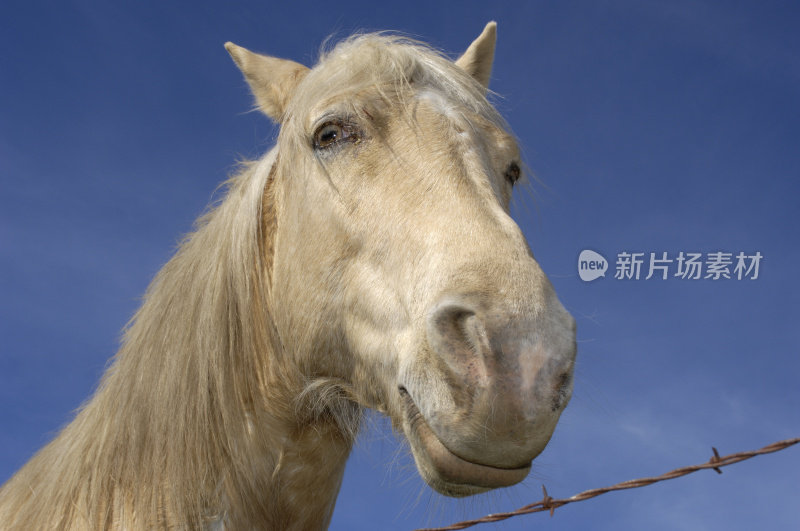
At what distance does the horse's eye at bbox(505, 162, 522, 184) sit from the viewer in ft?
10.7

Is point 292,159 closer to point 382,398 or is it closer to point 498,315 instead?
point 382,398

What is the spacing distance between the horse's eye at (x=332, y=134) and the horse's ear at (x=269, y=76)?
70 centimetres

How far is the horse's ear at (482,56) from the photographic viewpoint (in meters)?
4.23

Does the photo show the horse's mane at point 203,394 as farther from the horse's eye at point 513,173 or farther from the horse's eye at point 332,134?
the horse's eye at point 513,173

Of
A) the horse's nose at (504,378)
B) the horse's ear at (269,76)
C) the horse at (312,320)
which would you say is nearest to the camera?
the horse's nose at (504,378)

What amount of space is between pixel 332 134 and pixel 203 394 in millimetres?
1440

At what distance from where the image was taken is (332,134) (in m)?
3.04

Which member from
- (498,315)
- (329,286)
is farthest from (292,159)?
(498,315)

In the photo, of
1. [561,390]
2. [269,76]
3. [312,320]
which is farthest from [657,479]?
[269,76]

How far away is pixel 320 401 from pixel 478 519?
36.0 inches

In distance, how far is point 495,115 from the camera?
3416 mm

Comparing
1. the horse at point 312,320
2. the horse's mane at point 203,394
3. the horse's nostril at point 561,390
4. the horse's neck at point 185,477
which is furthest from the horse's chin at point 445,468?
the horse's neck at point 185,477

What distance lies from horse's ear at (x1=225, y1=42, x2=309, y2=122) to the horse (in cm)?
23

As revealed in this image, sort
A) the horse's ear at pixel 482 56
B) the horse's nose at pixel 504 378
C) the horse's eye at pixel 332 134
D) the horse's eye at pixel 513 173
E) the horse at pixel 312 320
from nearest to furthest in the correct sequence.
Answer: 1. the horse's nose at pixel 504 378
2. the horse at pixel 312 320
3. the horse's eye at pixel 332 134
4. the horse's eye at pixel 513 173
5. the horse's ear at pixel 482 56
